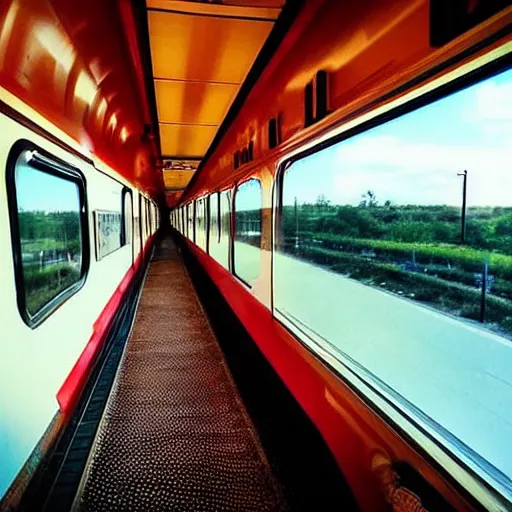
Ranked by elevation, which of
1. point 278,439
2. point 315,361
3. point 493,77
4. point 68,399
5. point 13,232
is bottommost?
point 278,439

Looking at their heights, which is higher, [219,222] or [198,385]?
[219,222]

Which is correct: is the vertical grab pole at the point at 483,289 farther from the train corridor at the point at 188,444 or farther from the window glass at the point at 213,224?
the window glass at the point at 213,224

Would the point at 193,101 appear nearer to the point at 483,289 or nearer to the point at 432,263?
the point at 432,263

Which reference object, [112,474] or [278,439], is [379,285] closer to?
[278,439]

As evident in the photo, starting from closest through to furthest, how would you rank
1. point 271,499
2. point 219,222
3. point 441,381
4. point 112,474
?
point 441,381
point 271,499
point 112,474
point 219,222

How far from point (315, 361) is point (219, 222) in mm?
4543

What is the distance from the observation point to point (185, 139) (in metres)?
6.20

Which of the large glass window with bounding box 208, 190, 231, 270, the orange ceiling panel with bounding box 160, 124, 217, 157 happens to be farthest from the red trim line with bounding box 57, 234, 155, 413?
the orange ceiling panel with bounding box 160, 124, 217, 157

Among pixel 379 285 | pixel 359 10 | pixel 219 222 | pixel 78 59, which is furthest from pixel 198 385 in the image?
pixel 219 222

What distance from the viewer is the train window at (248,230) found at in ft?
12.7

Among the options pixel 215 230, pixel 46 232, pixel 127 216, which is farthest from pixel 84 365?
pixel 215 230

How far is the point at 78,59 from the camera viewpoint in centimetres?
239

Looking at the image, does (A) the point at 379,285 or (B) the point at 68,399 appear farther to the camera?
(B) the point at 68,399

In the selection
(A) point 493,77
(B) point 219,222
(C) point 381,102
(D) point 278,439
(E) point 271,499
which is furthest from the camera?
(B) point 219,222
